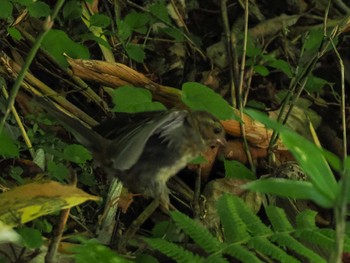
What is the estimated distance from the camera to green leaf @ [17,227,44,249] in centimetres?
182

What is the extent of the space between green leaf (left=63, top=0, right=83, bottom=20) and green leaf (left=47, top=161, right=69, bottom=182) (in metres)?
0.98

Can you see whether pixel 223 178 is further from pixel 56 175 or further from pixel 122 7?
pixel 122 7

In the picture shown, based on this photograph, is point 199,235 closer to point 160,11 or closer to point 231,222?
point 231,222

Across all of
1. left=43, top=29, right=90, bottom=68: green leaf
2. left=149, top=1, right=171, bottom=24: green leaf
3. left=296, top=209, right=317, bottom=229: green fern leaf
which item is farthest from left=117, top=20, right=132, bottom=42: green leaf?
left=296, top=209, right=317, bottom=229: green fern leaf

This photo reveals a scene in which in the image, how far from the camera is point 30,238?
1831mm

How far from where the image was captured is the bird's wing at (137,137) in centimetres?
173

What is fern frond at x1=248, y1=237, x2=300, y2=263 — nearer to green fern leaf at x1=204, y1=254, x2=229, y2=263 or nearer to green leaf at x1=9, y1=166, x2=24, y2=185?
green fern leaf at x1=204, y1=254, x2=229, y2=263

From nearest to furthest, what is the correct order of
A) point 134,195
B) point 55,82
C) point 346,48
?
point 134,195
point 55,82
point 346,48

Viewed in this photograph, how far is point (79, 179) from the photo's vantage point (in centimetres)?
268

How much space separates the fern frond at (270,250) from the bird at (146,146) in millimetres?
264

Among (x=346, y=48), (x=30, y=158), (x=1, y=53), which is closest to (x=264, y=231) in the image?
(x=30, y=158)

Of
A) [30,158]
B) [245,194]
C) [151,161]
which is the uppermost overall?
[151,161]

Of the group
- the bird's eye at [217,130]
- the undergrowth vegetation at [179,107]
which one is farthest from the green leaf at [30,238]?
the bird's eye at [217,130]

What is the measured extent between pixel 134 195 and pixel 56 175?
0.41 m
